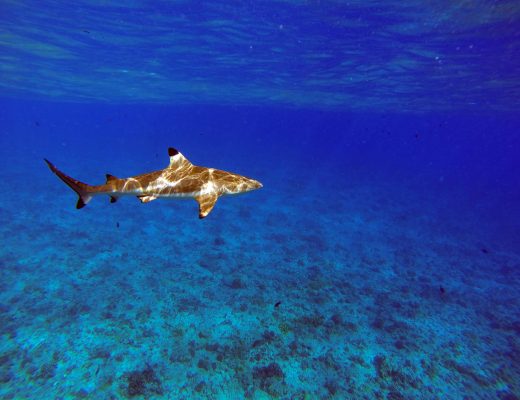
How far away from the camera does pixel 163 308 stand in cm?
1134

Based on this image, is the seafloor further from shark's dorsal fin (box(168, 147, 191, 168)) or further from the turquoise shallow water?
shark's dorsal fin (box(168, 147, 191, 168))

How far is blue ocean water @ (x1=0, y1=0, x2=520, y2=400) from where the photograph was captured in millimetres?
9125

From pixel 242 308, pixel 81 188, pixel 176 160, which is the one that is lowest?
pixel 242 308

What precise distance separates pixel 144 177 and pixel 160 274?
9296 millimetres

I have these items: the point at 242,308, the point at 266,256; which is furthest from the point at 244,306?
the point at 266,256

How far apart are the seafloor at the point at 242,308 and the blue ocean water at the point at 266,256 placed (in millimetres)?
71

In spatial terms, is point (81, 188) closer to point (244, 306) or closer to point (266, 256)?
point (244, 306)

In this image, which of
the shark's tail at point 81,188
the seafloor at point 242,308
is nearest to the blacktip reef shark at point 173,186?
the shark's tail at point 81,188

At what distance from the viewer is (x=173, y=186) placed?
5.82 metres

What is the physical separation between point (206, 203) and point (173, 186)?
35.5 inches

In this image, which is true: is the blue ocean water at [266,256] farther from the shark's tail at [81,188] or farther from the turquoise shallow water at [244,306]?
the shark's tail at [81,188]

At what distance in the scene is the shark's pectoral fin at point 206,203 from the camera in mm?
5034

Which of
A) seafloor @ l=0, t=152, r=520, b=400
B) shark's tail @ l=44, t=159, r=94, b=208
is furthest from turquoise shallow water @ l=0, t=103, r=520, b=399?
shark's tail @ l=44, t=159, r=94, b=208

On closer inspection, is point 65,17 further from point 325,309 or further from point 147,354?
point 325,309
